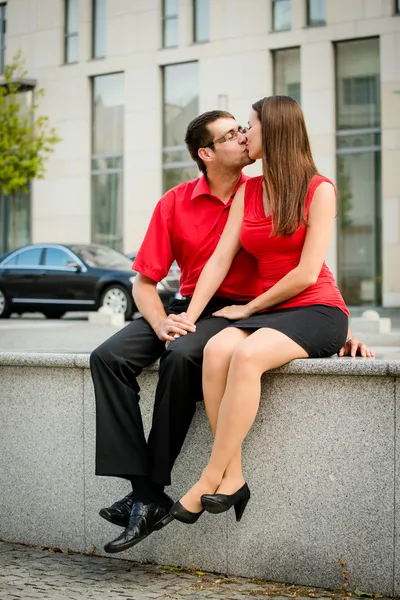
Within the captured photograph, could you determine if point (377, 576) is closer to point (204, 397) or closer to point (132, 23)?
point (204, 397)

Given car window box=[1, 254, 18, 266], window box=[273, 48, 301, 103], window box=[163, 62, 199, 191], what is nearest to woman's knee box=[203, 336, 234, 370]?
car window box=[1, 254, 18, 266]

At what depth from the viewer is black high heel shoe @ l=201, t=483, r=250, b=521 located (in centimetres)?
401

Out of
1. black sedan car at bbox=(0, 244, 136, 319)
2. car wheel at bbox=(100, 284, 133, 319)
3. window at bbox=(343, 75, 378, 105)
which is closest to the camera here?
car wheel at bbox=(100, 284, 133, 319)

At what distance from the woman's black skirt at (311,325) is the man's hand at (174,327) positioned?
0.61 ft

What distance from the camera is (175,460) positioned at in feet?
14.6

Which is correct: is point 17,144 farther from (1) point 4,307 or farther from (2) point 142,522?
(2) point 142,522

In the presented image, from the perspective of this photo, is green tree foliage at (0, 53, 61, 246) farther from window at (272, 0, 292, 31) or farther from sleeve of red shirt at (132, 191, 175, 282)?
sleeve of red shirt at (132, 191, 175, 282)

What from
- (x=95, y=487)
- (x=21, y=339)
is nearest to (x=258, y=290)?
(x=95, y=487)

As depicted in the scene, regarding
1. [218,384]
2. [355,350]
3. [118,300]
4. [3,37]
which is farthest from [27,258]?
[218,384]

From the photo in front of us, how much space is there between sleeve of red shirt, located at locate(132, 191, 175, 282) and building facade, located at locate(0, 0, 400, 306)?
789 inches

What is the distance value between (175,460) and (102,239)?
28130mm

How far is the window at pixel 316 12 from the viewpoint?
2766cm

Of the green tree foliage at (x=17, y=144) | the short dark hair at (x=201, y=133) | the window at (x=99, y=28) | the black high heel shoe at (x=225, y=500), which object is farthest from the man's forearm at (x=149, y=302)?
the window at (x=99, y=28)

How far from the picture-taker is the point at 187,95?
99.8 ft
